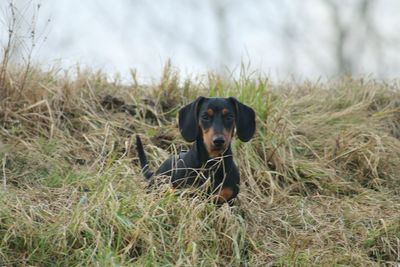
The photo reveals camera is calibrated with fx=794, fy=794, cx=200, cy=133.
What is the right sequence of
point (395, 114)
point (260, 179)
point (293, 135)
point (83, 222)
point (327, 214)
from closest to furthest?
point (83, 222)
point (327, 214)
point (260, 179)
point (293, 135)
point (395, 114)

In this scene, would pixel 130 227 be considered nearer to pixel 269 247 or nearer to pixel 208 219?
pixel 208 219

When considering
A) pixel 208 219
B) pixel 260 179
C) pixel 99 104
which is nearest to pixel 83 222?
pixel 208 219

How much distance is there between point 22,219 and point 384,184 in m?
3.09

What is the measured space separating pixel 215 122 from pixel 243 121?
0.31 meters

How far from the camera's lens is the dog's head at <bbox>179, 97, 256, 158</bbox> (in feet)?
15.9

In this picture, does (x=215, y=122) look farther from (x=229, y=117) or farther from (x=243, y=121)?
(x=243, y=121)

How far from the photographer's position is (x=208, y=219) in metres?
4.76

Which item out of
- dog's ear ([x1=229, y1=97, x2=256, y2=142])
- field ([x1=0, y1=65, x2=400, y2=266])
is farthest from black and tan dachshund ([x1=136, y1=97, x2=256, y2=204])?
field ([x1=0, y1=65, x2=400, y2=266])

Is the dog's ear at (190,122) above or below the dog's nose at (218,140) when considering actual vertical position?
above

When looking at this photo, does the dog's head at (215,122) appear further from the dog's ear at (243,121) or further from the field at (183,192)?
the field at (183,192)

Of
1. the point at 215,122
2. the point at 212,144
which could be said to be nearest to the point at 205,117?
the point at 215,122

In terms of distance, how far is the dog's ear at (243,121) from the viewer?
511 centimetres

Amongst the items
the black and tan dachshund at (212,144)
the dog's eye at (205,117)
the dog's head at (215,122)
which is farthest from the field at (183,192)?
the dog's eye at (205,117)

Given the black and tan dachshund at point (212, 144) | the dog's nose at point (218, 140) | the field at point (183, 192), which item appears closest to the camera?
the field at point (183, 192)
